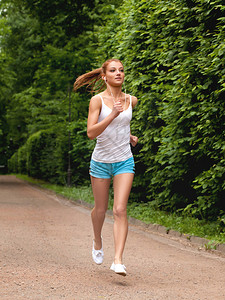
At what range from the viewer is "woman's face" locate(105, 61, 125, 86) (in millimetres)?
5352

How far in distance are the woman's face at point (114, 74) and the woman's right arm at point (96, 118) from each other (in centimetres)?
25

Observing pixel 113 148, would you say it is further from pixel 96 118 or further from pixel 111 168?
pixel 96 118

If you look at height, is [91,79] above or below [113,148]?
above

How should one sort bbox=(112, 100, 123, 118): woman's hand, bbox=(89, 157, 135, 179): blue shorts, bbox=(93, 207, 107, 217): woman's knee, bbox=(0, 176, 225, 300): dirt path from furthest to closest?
bbox=(93, 207, 107, 217): woman's knee < bbox=(89, 157, 135, 179): blue shorts < bbox=(112, 100, 123, 118): woman's hand < bbox=(0, 176, 225, 300): dirt path

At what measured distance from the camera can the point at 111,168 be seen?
5.39 meters

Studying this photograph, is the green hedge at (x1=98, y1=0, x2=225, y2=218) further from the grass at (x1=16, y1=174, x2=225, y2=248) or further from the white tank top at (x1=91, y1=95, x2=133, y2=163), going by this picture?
the white tank top at (x1=91, y1=95, x2=133, y2=163)

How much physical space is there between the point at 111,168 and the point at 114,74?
3.27ft

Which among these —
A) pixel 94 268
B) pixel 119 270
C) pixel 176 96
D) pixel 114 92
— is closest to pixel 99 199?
pixel 119 270

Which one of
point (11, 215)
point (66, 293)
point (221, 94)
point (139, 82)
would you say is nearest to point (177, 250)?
point (221, 94)

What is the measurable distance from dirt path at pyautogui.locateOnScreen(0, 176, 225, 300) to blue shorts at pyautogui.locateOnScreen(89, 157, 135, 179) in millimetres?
1115

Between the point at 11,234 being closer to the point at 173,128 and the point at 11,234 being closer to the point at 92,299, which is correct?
the point at 173,128

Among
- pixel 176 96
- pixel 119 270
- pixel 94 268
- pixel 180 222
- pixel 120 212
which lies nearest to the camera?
pixel 119 270

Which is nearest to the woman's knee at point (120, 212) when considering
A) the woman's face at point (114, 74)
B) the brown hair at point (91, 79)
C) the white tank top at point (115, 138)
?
the white tank top at point (115, 138)

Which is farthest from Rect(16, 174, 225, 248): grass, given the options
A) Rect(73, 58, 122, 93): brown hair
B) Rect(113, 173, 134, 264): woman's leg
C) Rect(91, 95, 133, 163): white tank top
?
Rect(73, 58, 122, 93): brown hair
